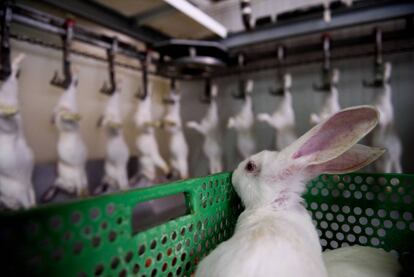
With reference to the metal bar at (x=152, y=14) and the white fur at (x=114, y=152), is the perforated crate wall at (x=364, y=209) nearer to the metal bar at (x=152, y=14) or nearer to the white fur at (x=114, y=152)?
the white fur at (x=114, y=152)

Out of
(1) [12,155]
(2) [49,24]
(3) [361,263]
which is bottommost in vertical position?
(3) [361,263]

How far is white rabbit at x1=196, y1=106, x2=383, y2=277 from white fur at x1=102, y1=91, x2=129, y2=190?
3.44ft

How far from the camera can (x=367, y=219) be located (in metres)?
0.76

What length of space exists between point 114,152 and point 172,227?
1.15 meters

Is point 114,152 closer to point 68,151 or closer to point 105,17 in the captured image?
point 68,151

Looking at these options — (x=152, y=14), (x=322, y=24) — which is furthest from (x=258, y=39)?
(x=152, y=14)

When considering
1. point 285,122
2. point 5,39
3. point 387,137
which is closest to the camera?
point 5,39

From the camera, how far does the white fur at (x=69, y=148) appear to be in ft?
4.44

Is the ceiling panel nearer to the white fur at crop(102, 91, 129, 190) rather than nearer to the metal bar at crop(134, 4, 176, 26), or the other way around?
the metal bar at crop(134, 4, 176, 26)

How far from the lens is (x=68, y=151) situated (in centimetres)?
136

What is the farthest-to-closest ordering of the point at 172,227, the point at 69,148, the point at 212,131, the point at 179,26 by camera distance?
the point at 212,131 → the point at 179,26 → the point at 69,148 → the point at 172,227

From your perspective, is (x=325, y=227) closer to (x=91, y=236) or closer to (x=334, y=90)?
(x=91, y=236)

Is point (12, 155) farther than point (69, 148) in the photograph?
No

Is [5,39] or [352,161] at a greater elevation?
[5,39]
